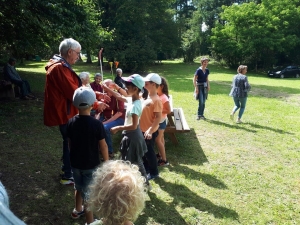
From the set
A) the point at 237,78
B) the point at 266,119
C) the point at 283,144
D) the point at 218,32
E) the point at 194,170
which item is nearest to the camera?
the point at 194,170

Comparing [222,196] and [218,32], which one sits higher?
[218,32]

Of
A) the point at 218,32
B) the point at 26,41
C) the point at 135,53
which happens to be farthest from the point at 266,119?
the point at 218,32

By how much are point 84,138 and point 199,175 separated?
2503 mm

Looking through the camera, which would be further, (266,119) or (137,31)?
(137,31)

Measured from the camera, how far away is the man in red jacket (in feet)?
11.3

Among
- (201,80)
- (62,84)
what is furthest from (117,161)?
(201,80)

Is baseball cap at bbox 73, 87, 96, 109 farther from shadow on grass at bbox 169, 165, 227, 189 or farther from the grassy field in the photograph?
shadow on grass at bbox 169, 165, 227, 189

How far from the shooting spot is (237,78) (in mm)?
7789

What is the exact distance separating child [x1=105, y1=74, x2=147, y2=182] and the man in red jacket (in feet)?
1.12

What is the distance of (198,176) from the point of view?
15.2 ft

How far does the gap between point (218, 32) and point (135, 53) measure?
46.5 feet

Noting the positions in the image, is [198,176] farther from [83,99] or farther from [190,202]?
[83,99]

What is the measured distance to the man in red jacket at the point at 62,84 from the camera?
346 centimetres

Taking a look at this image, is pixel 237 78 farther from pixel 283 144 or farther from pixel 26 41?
pixel 26 41
